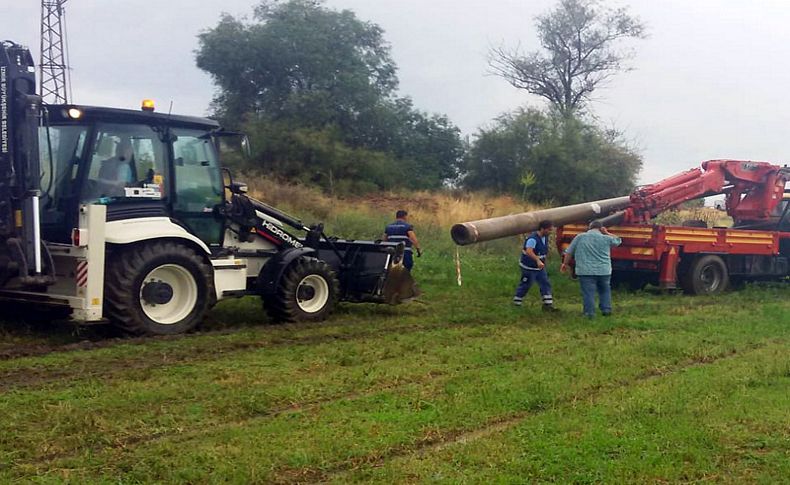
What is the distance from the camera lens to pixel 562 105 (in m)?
41.2

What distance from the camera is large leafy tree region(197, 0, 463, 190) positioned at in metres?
29.3

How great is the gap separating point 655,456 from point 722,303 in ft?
32.4

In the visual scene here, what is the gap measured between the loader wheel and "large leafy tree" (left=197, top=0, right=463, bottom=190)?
696 inches

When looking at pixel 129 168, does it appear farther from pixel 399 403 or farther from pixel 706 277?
pixel 706 277

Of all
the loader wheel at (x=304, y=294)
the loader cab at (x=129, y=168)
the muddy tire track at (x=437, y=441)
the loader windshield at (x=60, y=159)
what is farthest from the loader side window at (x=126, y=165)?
the muddy tire track at (x=437, y=441)

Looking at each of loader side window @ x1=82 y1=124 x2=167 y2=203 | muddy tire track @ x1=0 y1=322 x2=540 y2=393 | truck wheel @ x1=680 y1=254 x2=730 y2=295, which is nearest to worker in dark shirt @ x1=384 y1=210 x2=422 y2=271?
muddy tire track @ x1=0 y1=322 x2=540 y2=393

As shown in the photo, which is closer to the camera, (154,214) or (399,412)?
(399,412)

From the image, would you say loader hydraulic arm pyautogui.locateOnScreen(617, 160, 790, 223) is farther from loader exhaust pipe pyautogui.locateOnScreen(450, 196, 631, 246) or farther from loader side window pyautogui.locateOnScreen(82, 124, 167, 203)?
loader side window pyautogui.locateOnScreen(82, 124, 167, 203)

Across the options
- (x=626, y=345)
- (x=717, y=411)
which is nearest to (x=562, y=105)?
(x=626, y=345)

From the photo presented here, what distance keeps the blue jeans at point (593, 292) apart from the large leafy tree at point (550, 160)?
59.9 ft

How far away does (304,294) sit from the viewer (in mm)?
11148

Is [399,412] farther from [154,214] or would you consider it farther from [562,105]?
[562,105]

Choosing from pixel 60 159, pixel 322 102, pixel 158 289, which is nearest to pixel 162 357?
pixel 158 289

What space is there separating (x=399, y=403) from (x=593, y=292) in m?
6.26
